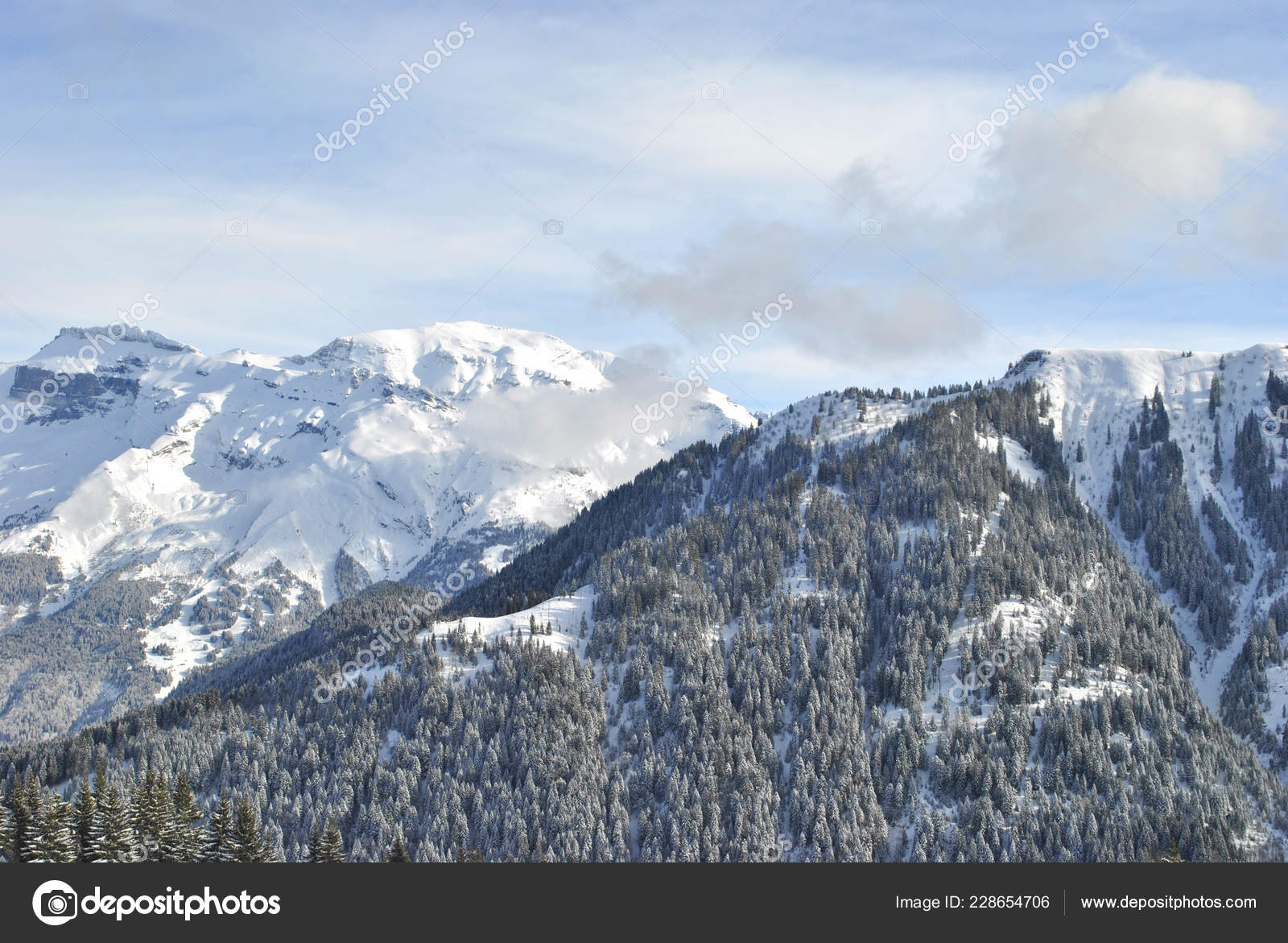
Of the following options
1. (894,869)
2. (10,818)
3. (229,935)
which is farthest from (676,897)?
(10,818)

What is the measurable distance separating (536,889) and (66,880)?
36806 mm

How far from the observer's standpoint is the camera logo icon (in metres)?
82.6

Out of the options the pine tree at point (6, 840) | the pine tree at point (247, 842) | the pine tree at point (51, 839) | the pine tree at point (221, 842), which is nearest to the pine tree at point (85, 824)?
the pine tree at point (51, 839)

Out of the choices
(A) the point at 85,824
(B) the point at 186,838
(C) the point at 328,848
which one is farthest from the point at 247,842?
(A) the point at 85,824

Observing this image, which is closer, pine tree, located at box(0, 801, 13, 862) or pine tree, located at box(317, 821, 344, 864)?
pine tree, located at box(0, 801, 13, 862)

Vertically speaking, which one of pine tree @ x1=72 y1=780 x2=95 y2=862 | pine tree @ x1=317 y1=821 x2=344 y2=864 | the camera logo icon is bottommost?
the camera logo icon

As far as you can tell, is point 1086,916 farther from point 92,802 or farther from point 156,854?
point 92,802

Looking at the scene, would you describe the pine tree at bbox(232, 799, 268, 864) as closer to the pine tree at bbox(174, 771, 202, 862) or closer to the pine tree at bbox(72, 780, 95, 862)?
the pine tree at bbox(174, 771, 202, 862)

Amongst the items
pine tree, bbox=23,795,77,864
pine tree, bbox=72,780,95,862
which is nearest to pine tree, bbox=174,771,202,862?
pine tree, bbox=72,780,95,862

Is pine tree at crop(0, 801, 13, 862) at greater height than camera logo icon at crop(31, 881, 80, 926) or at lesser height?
greater

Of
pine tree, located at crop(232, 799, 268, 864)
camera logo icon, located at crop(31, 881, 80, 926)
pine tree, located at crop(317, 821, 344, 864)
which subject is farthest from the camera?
pine tree, located at crop(317, 821, 344, 864)

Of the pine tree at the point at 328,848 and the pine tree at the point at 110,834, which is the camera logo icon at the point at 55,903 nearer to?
the pine tree at the point at 110,834

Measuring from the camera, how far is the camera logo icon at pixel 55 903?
8262 centimetres

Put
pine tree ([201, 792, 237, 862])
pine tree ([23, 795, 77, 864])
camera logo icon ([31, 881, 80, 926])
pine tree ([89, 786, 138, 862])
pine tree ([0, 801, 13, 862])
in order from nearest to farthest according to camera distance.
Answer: camera logo icon ([31, 881, 80, 926]) → pine tree ([23, 795, 77, 864]) → pine tree ([0, 801, 13, 862]) → pine tree ([89, 786, 138, 862]) → pine tree ([201, 792, 237, 862])
